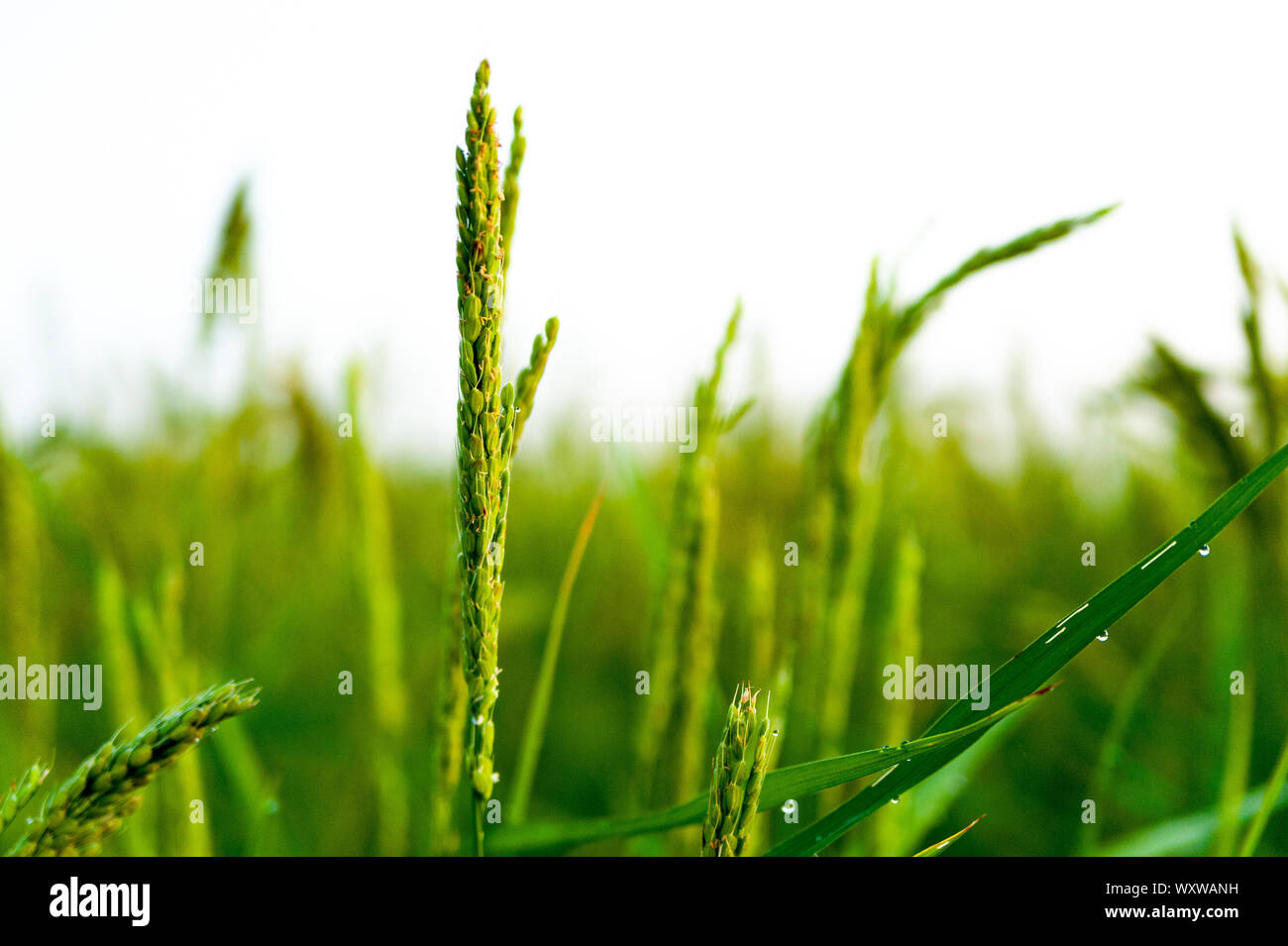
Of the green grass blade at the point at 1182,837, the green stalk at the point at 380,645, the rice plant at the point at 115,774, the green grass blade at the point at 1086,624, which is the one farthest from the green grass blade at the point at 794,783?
the green grass blade at the point at 1182,837

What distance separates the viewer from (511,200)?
0.59 meters

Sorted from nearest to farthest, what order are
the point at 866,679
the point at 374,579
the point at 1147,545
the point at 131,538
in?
the point at 374,579
the point at 131,538
the point at 866,679
the point at 1147,545

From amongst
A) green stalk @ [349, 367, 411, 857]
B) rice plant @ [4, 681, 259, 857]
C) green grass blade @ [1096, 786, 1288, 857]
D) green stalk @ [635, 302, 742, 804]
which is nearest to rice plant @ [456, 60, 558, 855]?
rice plant @ [4, 681, 259, 857]

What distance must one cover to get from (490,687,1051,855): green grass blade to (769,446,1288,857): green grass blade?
12 mm

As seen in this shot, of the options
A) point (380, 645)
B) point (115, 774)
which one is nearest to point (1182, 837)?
point (380, 645)

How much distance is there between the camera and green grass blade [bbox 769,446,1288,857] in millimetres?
521

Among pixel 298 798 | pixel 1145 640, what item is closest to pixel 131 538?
pixel 298 798

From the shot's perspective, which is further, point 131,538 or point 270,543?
point 270,543

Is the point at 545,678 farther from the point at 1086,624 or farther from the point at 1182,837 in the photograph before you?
the point at 1182,837

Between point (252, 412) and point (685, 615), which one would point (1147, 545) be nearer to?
point (685, 615)

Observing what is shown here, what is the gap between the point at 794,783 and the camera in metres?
0.59

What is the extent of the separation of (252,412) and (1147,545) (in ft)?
6.53
